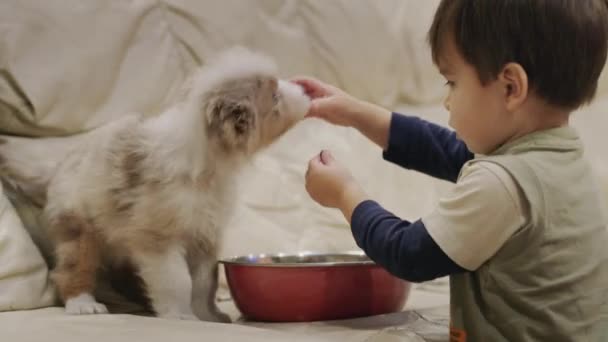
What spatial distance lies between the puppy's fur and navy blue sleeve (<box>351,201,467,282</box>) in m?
0.36

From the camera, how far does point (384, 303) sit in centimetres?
155

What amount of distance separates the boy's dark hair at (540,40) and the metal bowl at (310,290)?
46cm

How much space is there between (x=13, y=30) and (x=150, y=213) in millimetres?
627

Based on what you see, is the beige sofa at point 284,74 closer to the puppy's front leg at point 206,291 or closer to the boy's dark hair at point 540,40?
the puppy's front leg at point 206,291

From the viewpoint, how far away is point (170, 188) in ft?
4.95

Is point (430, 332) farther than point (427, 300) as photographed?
No

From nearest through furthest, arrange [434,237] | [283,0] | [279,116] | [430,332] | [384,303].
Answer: [434,237]
[430,332]
[384,303]
[279,116]
[283,0]

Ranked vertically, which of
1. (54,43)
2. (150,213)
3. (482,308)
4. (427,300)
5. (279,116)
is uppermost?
(54,43)

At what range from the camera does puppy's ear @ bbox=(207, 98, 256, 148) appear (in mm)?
1558

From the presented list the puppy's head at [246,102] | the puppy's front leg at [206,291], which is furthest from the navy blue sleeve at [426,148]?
the puppy's front leg at [206,291]

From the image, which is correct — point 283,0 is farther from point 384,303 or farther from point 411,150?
point 384,303

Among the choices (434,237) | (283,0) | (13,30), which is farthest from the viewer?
(283,0)

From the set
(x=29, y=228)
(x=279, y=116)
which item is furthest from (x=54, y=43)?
(x=279, y=116)

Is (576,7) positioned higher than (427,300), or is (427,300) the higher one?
(576,7)
